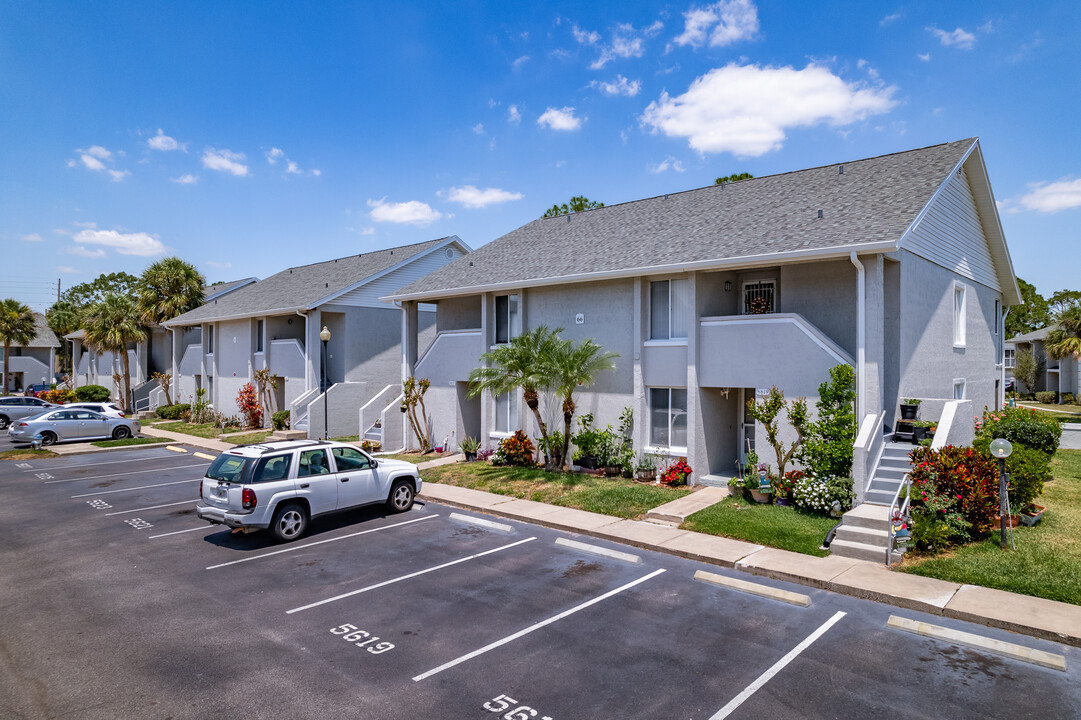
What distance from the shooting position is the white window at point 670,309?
1616cm

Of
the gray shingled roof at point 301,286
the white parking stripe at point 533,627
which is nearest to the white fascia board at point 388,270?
the gray shingled roof at point 301,286

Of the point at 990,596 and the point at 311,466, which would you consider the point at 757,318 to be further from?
the point at 311,466

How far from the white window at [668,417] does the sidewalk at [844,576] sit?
3643mm

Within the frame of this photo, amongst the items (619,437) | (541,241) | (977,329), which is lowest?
(619,437)

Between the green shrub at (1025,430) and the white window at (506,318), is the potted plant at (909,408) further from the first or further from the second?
the white window at (506,318)

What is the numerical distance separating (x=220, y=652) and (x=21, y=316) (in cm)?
5429

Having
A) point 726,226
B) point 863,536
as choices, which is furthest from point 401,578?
point 726,226

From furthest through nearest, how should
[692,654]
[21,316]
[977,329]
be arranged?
[21,316] < [977,329] < [692,654]

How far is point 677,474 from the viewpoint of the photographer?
1556 centimetres

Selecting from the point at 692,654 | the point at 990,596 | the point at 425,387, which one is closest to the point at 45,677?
the point at 692,654

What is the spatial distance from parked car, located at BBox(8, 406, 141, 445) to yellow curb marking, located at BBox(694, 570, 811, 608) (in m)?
28.3

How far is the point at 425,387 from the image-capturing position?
21.9m

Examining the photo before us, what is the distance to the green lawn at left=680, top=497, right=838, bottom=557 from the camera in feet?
36.9

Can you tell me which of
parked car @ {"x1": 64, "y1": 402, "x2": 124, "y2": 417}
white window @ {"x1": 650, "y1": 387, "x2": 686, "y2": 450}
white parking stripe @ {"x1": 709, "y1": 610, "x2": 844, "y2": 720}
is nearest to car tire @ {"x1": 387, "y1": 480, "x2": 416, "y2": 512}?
white window @ {"x1": 650, "y1": 387, "x2": 686, "y2": 450}
